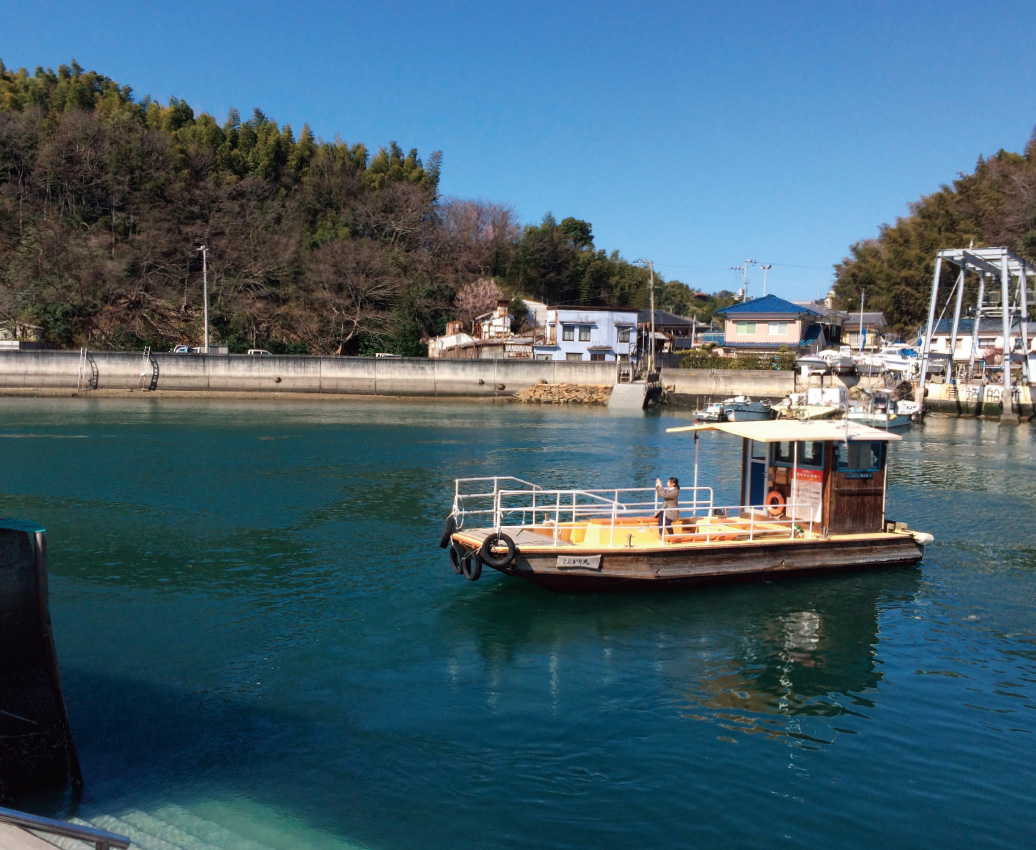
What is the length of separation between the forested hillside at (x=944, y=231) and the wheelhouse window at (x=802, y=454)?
6809 cm

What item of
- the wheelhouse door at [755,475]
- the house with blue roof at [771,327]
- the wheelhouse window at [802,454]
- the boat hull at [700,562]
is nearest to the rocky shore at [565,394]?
the house with blue roof at [771,327]

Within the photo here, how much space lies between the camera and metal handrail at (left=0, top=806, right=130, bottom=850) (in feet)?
16.4

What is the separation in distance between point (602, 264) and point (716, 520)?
74.3m

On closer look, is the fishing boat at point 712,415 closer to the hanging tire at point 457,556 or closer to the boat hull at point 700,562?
the boat hull at point 700,562

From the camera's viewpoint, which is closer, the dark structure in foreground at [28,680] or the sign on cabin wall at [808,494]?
the dark structure in foreground at [28,680]

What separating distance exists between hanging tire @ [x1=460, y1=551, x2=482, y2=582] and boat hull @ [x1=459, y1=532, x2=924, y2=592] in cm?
49

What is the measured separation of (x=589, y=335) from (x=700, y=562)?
5389 centimetres

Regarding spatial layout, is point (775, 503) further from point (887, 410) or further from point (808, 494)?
point (887, 410)

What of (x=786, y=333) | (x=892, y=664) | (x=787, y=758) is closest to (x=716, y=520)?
(x=892, y=664)

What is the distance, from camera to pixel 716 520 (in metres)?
16.2

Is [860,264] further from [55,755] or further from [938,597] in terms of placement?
[55,755]

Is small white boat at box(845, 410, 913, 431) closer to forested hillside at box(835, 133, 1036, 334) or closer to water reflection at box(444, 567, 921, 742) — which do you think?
water reflection at box(444, 567, 921, 742)

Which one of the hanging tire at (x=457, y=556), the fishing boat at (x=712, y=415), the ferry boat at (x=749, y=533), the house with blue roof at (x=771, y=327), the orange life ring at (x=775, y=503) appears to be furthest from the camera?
the house with blue roof at (x=771, y=327)

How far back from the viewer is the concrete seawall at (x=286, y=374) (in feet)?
188
